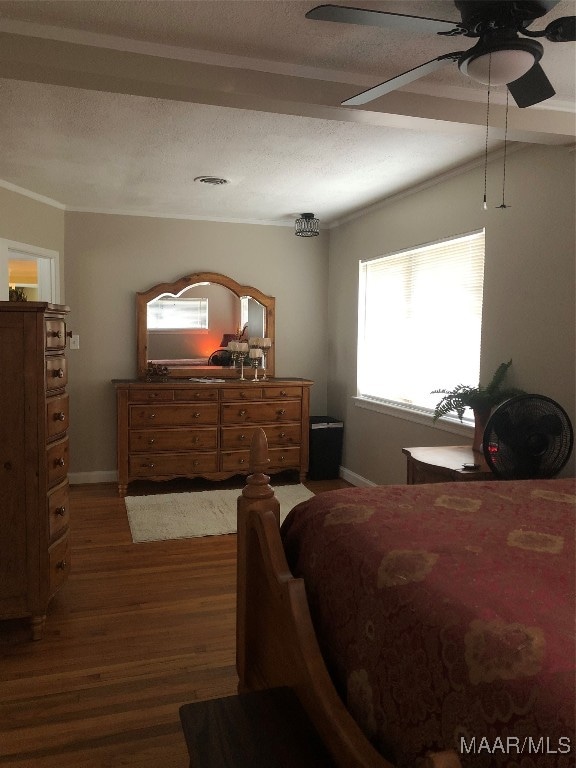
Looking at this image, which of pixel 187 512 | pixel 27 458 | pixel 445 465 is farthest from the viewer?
pixel 187 512

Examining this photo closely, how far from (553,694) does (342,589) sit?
0.60 metres

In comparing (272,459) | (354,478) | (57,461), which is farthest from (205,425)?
(57,461)

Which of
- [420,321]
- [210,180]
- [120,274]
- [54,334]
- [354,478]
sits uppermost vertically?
[210,180]

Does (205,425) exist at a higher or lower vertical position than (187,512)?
higher

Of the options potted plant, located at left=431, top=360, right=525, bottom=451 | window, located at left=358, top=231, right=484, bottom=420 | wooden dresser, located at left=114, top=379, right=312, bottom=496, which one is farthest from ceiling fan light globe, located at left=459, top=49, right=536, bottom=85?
wooden dresser, located at left=114, top=379, right=312, bottom=496

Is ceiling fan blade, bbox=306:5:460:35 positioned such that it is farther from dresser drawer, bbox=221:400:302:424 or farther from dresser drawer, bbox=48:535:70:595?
dresser drawer, bbox=221:400:302:424

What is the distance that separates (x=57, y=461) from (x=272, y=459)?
265 centimetres

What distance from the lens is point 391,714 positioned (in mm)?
1174

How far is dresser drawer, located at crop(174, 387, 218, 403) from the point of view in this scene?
16.3ft

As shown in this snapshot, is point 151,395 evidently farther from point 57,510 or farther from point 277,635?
point 277,635

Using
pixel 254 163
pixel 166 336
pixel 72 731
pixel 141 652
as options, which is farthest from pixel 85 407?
pixel 72 731

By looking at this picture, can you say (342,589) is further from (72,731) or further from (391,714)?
(72,731)

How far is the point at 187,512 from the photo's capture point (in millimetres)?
4430

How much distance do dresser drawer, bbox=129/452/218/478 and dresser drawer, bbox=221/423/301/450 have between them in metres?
0.17
